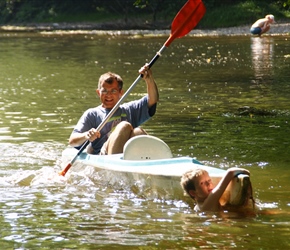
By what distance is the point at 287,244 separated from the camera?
20.0 ft

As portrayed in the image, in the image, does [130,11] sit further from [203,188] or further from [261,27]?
[203,188]

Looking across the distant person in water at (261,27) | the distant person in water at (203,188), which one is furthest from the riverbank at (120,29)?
the distant person in water at (203,188)

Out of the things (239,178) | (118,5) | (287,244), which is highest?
(118,5)

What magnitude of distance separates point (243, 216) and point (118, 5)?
40791mm

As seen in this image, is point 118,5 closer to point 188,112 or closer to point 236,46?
point 236,46

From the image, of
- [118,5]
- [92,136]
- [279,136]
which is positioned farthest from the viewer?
[118,5]

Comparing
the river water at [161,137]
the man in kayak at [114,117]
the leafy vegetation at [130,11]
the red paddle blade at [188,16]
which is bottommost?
the river water at [161,137]

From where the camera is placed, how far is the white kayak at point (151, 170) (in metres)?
6.73

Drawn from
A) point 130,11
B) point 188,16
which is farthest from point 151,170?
point 130,11

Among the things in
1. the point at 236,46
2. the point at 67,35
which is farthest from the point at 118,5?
the point at 236,46

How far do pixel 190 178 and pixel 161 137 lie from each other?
4.19 metres

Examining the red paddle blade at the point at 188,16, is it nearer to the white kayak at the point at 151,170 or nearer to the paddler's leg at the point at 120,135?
the paddler's leg at the point at 120,135

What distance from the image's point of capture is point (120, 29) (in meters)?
41.9

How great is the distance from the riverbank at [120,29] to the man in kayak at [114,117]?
84.6 ft
